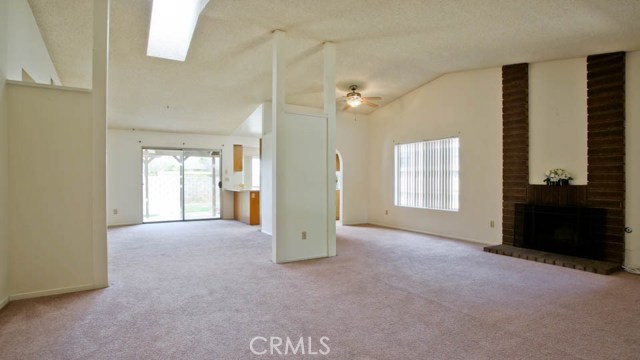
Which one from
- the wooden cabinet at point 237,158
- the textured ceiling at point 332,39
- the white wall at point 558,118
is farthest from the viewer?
the wooden cabinet at point 237,158

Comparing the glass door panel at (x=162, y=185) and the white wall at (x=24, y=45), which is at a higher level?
the white wall at (x=24, y=45)

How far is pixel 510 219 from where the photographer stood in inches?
215

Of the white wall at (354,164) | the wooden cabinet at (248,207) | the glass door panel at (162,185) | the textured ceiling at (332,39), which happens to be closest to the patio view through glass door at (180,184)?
the glass door panel at (162,185)

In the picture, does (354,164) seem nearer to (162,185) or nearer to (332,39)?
(332,39)

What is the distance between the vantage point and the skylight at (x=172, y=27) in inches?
167

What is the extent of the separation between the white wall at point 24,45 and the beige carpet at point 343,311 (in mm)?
2293

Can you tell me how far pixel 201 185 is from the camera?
9.35 metres

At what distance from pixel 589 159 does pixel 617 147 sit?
12.9 inches

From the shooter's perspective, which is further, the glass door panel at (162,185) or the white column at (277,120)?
the glass door panel at (162,185)

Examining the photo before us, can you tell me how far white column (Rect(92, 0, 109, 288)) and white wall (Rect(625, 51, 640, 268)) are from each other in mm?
6250

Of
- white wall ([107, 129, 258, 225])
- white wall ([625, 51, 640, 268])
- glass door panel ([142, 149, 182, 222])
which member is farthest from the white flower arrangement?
glass door panel ([142, 149, 182, 222])

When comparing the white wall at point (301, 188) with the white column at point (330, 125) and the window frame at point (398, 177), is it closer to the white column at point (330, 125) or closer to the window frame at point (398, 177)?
the white column at point (330, 125)

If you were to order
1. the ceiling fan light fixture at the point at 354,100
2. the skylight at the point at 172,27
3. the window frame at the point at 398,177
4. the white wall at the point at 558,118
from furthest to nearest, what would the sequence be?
1. the window frame at the point at 398,177
2. the ceiling fan light fixture at the point at 354,100
3. the white wall at the point at 558,118
4. the skylight at the point at 172,27

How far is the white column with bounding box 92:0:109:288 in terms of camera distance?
333 cm
